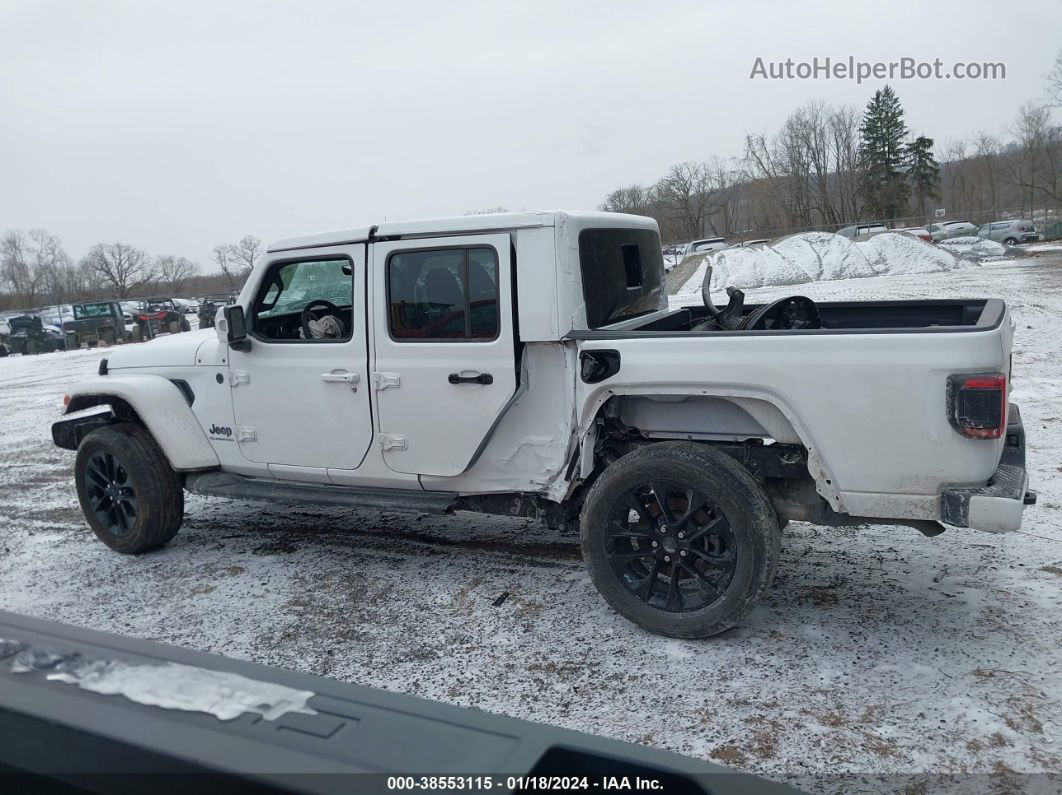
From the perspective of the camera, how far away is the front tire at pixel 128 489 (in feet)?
17.5

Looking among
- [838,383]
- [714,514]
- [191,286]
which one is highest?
[191,286]

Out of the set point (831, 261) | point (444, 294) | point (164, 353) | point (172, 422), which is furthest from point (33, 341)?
point (444, 294)

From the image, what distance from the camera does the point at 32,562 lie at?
5.63 m

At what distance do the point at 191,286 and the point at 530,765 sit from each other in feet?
310

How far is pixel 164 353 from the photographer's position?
5.49 m

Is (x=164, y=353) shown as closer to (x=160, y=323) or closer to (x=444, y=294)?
(x=444, y=294)

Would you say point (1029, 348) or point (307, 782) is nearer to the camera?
point (307, 782)

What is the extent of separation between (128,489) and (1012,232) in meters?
46.2

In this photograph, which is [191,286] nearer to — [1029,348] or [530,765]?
[1029,348]

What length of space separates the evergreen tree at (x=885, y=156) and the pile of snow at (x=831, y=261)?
36.9 meters

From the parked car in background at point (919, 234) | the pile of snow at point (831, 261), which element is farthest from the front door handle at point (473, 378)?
the parked car in background at point (919, 234)

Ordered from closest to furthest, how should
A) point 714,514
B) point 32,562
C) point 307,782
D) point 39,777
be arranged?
point 307,782
point 39,777
point 714,514
point 32,562

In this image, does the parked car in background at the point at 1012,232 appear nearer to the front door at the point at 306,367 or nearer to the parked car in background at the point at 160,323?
the parked car in background at the point at 160,323

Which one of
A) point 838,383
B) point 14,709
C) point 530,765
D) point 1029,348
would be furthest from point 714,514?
point 1029,348
